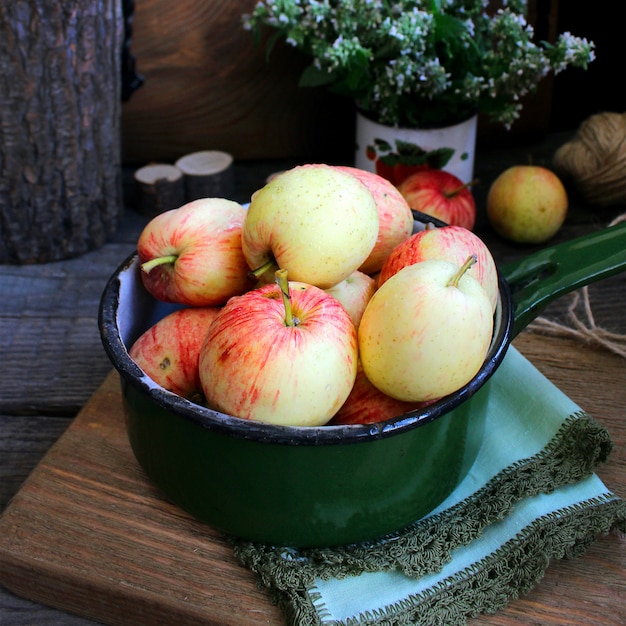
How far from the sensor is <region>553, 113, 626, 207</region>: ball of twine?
3.45 feet

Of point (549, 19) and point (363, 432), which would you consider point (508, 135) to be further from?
point (363, 432)

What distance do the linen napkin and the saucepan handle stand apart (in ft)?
0.29

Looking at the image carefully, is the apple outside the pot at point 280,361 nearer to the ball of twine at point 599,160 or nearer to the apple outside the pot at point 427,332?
the apple outside the pot at point 427,332

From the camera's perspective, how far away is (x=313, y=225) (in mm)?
523

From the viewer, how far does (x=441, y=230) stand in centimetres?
58

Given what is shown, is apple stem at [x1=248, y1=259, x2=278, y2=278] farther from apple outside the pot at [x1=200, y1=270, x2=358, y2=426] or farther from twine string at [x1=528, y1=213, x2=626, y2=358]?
twine string at [x1=528, y1=213, x2=626, y2=358]

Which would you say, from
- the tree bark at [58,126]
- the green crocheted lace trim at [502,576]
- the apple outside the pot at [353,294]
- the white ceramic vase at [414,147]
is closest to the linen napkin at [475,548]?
the green crocheted lace trim at [502,576]

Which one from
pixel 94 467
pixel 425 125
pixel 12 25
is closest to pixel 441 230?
pixel 94 467

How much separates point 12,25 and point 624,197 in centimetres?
78

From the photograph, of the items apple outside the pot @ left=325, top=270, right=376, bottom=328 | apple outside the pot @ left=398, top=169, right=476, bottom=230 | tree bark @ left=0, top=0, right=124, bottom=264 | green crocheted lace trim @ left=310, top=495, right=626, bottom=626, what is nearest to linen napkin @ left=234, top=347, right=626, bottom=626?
green crocheted lace trim @ left=310, top=495, right=626, bottom=626

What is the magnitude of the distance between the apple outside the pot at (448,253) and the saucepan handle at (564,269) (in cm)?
4

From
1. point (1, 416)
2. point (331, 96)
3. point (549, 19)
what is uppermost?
point (549, 19)

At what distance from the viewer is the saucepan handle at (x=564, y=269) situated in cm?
61

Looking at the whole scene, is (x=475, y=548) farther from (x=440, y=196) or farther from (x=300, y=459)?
(x=440, y=196)
